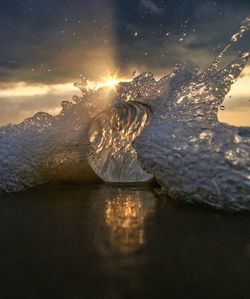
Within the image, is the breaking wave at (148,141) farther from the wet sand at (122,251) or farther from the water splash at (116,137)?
the wet sand at (122,251)

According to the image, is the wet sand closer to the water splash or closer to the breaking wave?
the breaking wave

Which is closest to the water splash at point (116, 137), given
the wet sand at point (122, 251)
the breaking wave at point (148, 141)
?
the breaking wave at point (148, 141)

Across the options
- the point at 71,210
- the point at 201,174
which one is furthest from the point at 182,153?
the point at 71,210

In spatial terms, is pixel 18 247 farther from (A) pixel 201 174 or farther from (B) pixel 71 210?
(A) pixel 201 174

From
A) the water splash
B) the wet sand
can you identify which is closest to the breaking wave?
the water splash

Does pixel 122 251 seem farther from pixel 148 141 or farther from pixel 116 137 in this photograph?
pixel 116 137
